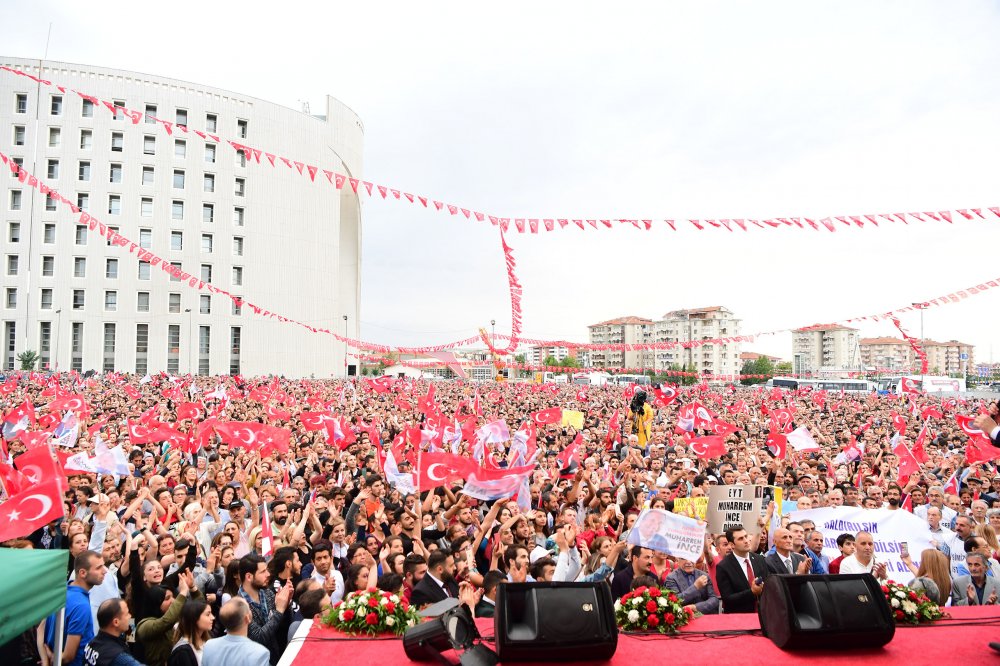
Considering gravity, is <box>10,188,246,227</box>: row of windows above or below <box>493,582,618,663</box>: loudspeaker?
above

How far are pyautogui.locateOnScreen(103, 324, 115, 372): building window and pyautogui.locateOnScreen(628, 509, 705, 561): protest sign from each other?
5950 cm

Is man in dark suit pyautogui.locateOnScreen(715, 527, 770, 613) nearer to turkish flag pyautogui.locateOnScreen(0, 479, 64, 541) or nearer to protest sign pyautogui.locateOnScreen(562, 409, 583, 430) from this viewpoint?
turkish flag pyautogui.locateOnScreen(0, 479, 64, 541)

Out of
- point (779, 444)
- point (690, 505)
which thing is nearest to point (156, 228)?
point (779, 444)

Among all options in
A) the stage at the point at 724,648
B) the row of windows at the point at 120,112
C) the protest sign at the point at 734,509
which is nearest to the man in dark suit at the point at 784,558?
the protest sign at the point at 734,509

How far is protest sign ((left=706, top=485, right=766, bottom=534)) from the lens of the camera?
7.03 m

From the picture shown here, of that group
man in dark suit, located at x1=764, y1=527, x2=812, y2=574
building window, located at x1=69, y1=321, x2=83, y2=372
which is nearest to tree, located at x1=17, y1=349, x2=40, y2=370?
building window, located at x1=69, y1=321, x2=83, y2=372

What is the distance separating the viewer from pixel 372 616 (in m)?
4.31

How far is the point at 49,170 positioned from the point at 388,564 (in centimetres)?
6180

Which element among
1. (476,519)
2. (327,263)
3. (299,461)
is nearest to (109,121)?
(327,263)

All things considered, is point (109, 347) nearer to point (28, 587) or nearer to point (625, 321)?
point (28, 587)

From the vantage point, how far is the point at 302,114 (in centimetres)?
6097

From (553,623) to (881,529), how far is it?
5.33 meters

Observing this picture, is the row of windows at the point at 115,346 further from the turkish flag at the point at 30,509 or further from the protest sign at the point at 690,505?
the protest sign at the point at 690,505

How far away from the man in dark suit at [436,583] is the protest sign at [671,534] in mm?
1857
